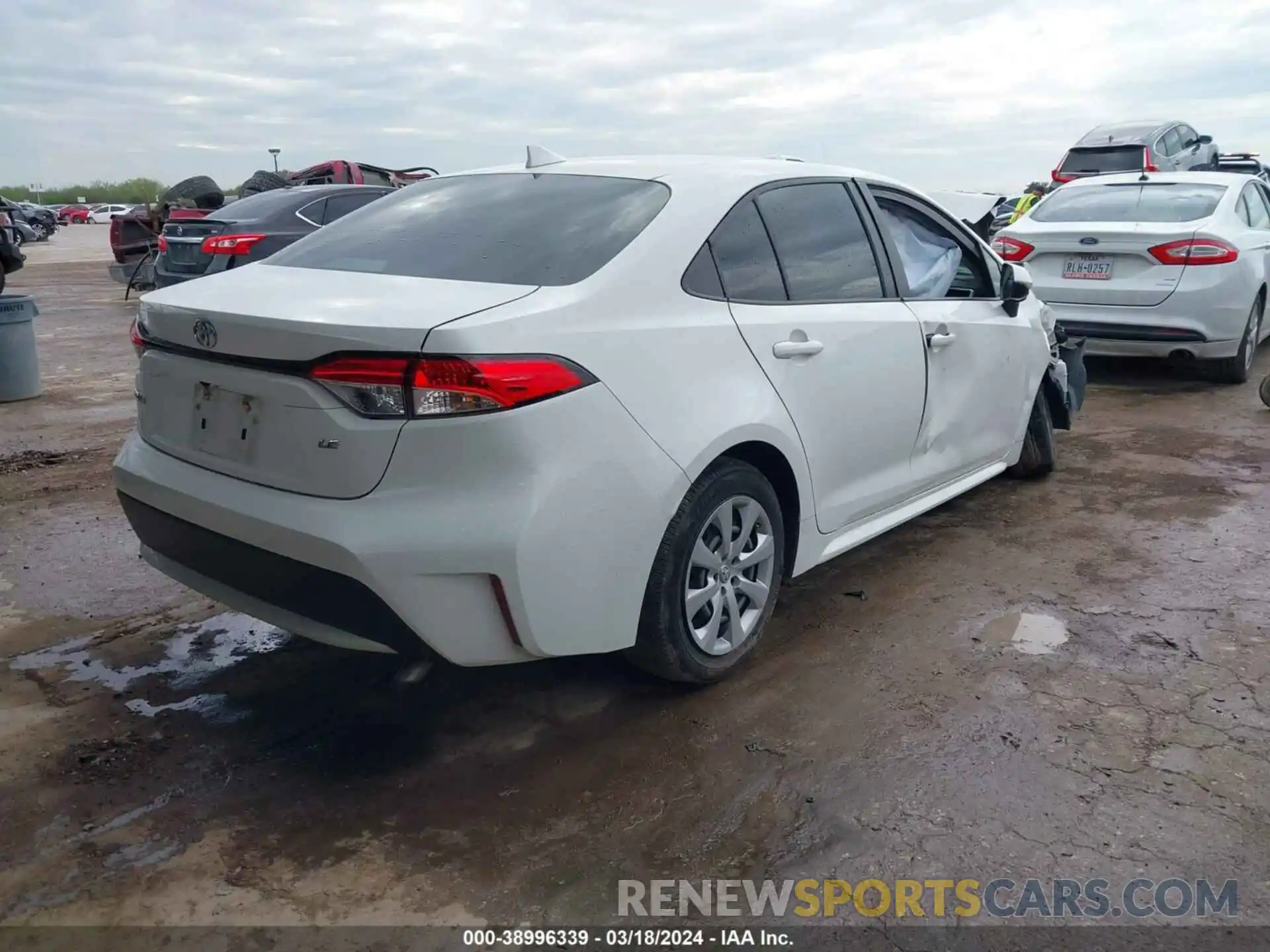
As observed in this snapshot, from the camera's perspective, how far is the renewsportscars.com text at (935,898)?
94.7 inches

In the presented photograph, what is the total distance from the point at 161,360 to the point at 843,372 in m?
2.13

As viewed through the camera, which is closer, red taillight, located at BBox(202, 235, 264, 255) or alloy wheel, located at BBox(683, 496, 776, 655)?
alloy wheel, located at BBox(683, 496, 776, 655)

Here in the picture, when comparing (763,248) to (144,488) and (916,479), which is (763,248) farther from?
(144,488)

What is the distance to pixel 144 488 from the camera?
10.3 ft

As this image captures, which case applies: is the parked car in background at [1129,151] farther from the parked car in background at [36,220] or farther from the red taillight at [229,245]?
the parked car in background at [36,220]

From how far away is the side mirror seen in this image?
15.8 feet

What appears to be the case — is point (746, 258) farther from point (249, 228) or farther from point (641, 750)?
point (249, 228)

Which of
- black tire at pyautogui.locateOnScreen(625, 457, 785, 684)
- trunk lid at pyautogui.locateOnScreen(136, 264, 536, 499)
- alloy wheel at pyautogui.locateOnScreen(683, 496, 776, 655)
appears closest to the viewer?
trunk lid at pyautogui.locateOnScreen(136, 264, 536, 499)

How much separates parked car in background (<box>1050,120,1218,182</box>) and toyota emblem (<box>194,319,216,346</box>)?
15.3m

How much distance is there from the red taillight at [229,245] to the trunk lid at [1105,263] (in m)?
6.67

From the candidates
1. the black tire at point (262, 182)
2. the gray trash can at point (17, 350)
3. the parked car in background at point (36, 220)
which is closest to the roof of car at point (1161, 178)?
the gray trash can at point (17, 350)

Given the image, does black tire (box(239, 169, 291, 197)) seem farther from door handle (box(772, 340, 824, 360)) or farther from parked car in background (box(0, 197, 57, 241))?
parked car in background (box(0, 197, 57, 241))

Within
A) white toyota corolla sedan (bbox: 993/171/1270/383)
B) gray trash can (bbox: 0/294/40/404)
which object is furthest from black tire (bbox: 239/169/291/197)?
white toyota corolla sedan (bbox: 993/171/1270/383)

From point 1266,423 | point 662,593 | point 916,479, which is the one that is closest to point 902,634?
point 916,479
